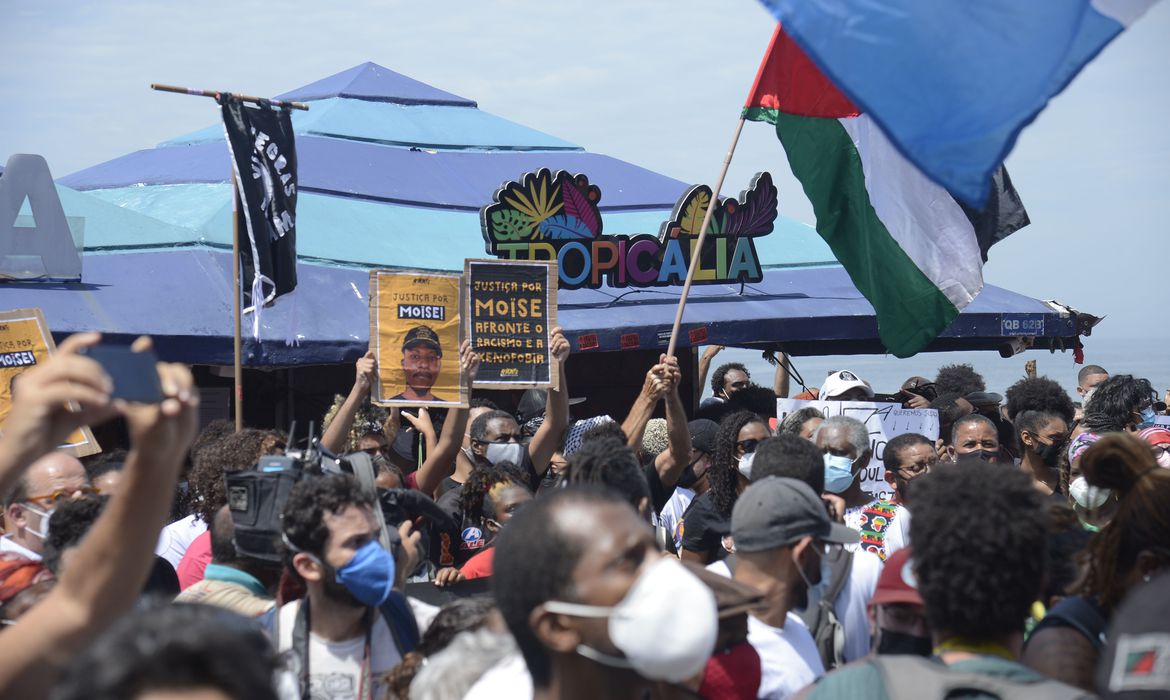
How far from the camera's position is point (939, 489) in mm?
3119

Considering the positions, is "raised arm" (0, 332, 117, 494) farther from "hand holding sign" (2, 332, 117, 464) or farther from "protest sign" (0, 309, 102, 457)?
"protest sign" (0, 309, 102, 457)

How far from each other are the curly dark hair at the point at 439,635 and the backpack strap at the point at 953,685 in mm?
1384

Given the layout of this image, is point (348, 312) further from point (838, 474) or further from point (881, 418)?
point (838, 474)

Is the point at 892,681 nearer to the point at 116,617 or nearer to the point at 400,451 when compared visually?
the point at 116,617

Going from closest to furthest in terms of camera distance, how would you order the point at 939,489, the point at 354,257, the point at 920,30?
the point at 939,489, the point at 920,30, the point at 354,257

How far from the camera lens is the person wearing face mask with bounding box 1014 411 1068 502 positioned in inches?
319

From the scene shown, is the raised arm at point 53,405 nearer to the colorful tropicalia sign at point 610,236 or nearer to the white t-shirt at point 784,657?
the white t-shirt at point 784,657

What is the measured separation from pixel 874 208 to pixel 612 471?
3.52 m

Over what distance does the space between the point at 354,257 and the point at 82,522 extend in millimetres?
9756

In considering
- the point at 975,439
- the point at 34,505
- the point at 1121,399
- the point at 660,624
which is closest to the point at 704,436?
the point at 975,439

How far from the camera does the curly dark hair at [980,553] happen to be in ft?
9.62

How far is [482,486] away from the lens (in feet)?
22.0

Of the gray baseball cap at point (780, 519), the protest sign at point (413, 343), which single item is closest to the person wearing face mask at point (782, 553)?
the gray baseball cap at point (780, 519)

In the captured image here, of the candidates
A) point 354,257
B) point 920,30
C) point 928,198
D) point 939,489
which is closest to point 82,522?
point 939,489
